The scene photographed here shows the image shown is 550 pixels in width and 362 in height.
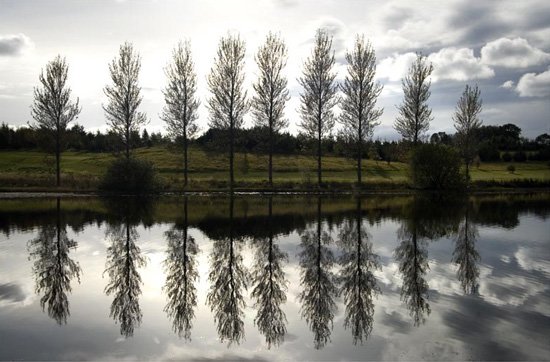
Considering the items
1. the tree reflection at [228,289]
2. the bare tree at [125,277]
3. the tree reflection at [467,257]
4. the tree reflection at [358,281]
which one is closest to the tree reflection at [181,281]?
the tree reflection at [228,289]

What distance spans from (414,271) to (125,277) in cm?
811

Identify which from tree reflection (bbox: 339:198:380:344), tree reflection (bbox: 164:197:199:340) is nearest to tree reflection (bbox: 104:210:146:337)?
tree reflection (bbox: 164:197:199:340)

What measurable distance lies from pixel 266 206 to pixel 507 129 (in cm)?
12444

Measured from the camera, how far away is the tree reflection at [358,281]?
9.19 meters

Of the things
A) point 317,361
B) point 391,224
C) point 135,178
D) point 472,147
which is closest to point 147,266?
point 317,361

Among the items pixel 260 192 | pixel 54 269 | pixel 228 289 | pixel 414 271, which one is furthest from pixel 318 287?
pixel 260 192

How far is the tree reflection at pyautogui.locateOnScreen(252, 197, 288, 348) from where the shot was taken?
29.4 feet

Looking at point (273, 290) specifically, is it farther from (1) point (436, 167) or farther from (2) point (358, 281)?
(1) point (436, 167)

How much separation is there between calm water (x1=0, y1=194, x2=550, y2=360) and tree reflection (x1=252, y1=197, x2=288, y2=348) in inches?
1.8

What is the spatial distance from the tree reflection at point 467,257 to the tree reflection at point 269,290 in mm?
4672

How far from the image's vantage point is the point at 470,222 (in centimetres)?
2394

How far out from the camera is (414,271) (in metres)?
13.4

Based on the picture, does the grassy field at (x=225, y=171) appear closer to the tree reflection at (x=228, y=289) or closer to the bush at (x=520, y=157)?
the bush at (x=520, y=157)

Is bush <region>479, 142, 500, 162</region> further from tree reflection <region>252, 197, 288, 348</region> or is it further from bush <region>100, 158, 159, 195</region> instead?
tree reflection <region>252, 197, 288, 348</region>
